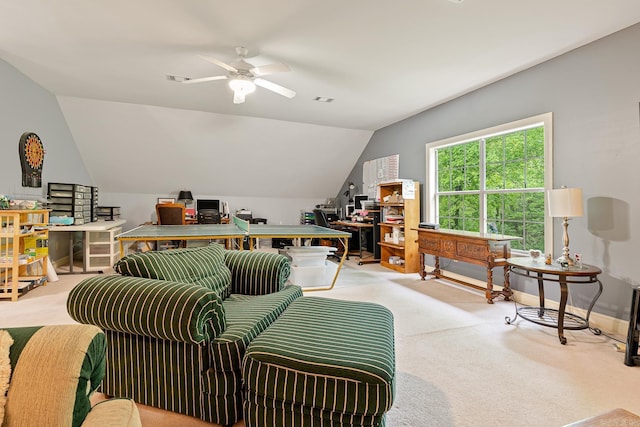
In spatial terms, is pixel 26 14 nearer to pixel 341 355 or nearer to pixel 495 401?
pixel 341 355

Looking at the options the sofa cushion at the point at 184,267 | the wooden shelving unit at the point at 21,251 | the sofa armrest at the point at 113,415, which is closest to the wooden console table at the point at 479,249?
the sofa cushion at the point at 184,267

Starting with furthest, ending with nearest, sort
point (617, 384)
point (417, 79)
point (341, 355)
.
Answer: point (417, 79) → point (617, 384) → point (341, 355)

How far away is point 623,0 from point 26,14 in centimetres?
452

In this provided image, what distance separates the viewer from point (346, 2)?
2.33 metres

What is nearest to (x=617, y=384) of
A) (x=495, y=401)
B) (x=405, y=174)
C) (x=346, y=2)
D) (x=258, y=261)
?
(x=495, y=401)

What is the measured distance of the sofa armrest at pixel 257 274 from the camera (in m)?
2.19

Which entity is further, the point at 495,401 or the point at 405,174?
the point at 405,174

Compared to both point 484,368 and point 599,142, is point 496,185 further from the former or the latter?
point 484,368

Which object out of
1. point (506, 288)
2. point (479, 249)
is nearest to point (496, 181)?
point (479, 249)

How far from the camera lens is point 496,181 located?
3969mm

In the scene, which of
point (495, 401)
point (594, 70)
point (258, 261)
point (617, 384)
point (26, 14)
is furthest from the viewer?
point (594, 70)

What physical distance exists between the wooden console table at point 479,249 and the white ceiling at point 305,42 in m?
1.84

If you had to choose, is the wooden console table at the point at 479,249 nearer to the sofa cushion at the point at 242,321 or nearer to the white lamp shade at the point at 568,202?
the white lamp shade at the point at 568,202

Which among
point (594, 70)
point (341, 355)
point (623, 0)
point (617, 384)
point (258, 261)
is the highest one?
point (623, 0)
